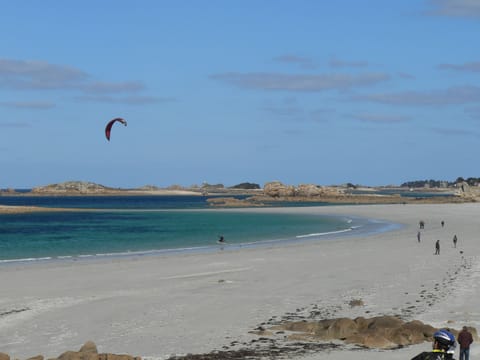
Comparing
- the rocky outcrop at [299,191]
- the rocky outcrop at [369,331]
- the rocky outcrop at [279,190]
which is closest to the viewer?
the rocky outcrop at [369,331]

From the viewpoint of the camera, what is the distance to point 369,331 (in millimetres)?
16797

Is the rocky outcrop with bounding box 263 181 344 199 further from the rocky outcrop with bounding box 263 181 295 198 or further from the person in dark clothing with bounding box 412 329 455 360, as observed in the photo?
the person in dark clothing with bounding box 412 329 455 360

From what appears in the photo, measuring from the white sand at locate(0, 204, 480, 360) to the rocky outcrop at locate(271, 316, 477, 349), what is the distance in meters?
0.57

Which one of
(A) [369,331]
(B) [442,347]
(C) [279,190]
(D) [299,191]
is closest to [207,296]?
(A) [369,331]

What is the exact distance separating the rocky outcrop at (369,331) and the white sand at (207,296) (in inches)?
22.4

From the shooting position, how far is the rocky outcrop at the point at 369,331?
16.1 meters

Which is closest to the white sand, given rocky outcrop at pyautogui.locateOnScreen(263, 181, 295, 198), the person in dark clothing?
the person in dark clothing

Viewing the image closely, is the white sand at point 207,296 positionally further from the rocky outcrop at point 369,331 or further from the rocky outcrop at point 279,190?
the rocky outcrop at point 279,190

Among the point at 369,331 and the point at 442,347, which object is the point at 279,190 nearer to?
the point at 369,331

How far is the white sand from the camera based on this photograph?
17672mm

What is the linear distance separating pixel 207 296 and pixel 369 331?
28.9 feet

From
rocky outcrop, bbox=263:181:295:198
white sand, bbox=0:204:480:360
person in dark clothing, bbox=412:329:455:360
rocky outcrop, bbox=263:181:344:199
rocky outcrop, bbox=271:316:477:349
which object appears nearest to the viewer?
person in dark clothing, bbox=412:329:455:360

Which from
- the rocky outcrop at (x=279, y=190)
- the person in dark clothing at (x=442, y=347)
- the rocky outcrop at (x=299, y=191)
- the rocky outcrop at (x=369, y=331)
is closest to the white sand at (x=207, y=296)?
the rocky outcrop at (x=369, y=331)

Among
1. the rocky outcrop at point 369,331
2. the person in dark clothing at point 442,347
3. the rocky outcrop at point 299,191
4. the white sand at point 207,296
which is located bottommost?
the white sand at point 207,296
